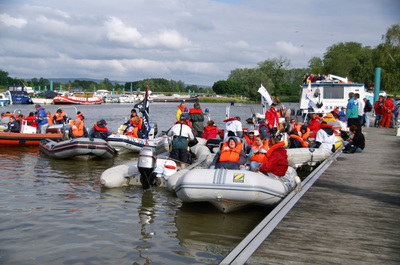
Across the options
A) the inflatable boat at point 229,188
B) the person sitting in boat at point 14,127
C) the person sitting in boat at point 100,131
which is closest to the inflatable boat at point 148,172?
the inflatable boat at point 229,188

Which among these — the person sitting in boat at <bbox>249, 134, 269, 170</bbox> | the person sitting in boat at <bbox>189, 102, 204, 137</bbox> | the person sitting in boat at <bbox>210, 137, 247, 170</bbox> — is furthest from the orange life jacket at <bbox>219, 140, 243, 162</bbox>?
the person sitting in boat at <bbox>189, 102, 204, 137</bbox>

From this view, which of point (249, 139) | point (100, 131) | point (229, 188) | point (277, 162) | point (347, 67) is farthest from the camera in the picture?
point (347, 67)

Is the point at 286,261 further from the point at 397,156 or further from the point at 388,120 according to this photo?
the point at 388,120

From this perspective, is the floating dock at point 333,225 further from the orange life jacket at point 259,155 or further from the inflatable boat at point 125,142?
the inflatable boat at point 125,142

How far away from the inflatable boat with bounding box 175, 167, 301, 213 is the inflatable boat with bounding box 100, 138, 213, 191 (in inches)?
63.8

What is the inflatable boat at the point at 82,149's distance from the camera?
533 inches

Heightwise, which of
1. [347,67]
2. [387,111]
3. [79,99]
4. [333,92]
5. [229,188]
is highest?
[347,67]

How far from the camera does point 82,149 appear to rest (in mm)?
13508

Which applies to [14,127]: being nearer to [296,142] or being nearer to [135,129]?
[135,129]

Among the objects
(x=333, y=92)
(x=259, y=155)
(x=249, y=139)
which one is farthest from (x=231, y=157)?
(x=333, y=92)

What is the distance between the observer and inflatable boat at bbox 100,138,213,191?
9.31 meters

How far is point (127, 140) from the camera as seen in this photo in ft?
49.8

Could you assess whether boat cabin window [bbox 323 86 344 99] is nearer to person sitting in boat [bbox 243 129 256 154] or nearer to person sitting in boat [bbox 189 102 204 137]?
person sitting in boat [bbox 189 102 204 137]

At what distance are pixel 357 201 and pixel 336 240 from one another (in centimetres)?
214
